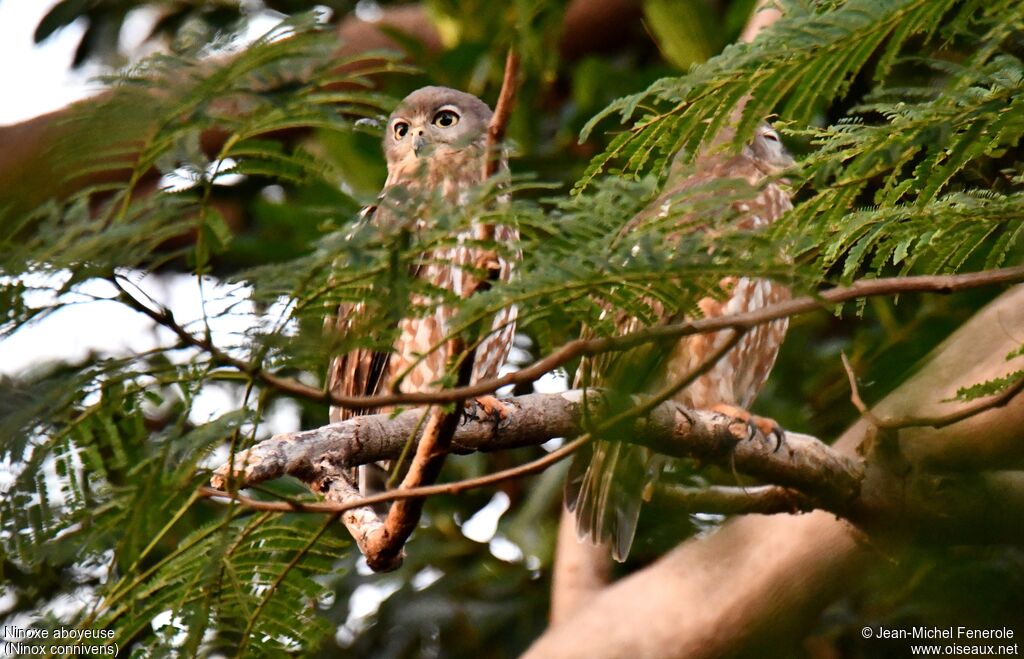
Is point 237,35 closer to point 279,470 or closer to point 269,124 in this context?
point 269,124

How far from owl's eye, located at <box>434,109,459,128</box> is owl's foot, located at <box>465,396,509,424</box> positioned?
1.68m

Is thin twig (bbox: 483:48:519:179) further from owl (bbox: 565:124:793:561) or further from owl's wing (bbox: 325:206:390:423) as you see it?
owl's wing (bbox: 325:206:390:423)

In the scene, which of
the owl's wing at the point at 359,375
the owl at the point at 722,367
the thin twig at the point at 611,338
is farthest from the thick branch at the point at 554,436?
the owl's wing at the point at 359,375

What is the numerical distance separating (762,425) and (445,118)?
177 cm

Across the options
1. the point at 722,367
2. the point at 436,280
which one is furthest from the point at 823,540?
the point at 436,280

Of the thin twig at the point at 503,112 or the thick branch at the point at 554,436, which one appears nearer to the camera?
the thin twig at the point at 503,112

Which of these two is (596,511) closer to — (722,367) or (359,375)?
(722,367)

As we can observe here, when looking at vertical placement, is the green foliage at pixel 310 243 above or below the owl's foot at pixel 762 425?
above

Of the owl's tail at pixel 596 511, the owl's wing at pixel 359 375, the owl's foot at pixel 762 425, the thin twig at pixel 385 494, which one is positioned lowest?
the owl's tail at pixel 596 511

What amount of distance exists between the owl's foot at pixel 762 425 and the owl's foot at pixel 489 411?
73 centimetres

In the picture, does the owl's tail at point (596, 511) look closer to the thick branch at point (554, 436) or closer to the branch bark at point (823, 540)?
the branch bark at point (823, 540)

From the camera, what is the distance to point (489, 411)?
124 inches

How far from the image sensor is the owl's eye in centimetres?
466

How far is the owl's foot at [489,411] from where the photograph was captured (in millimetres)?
3123
